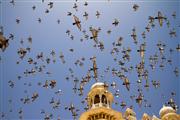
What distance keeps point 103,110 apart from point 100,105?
1457 millimetres

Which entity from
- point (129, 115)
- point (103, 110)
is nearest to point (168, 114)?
point (129, 115)

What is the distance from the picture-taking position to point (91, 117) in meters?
51.0

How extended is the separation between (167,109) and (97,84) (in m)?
9.97

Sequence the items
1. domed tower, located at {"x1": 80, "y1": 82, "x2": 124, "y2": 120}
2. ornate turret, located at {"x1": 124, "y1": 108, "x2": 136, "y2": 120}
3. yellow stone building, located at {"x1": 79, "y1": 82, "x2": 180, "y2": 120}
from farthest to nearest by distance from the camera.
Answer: ornate turret, located at {"x1": 124, "y1": 108, "x2": 136, "y2": 120}, domed tower, located at {"x1": 80, "y1": 82, "x2": 124, "y2": 120}, yellow stone building, located at {"x1": 79, "y1": 82, "x2": 180, "y2": 120}

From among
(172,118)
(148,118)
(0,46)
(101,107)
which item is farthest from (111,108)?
(0,46)

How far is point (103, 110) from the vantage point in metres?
50.8

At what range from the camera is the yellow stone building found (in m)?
49.6

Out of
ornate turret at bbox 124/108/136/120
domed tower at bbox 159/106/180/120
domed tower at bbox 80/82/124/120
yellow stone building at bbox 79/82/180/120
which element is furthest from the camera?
ornate turret at bbox 124/108/136/120

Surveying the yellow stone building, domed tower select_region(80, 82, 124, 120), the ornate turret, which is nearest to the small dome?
the yellow stone building

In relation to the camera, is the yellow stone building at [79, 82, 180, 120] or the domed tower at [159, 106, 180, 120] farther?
the yellow stone building at [79, 82, 180, 120]

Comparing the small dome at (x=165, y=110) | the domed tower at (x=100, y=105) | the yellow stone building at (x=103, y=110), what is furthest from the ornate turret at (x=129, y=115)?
the small dome at (x=165, y=110)

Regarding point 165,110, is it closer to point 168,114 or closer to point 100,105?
point 168,114

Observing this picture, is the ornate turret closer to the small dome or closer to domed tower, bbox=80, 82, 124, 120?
domed tower, bbox=80, 82, 124, 120

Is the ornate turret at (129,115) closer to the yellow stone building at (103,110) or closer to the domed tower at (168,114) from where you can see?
the yellow stone building at (103,110)
